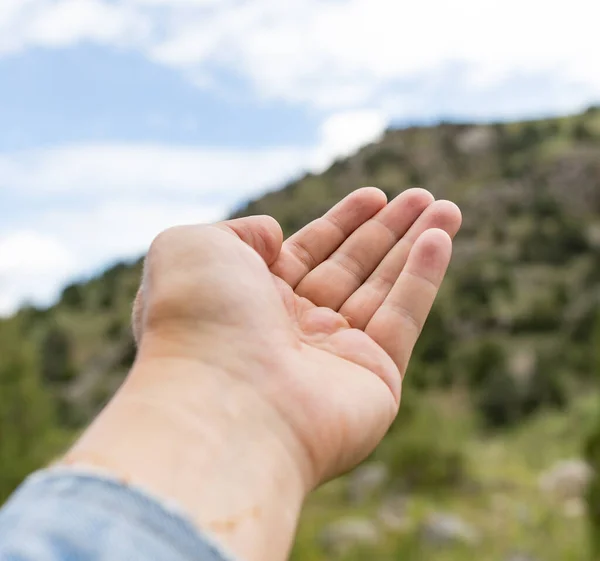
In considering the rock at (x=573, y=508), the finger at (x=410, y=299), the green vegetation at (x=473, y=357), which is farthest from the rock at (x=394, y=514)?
the finger at (x=410, y=299)

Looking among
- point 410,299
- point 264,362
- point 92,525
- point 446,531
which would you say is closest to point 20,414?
point 446,531

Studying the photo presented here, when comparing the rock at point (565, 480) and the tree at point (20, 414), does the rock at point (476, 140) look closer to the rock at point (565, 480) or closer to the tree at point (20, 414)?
the rock at point (565, 480)

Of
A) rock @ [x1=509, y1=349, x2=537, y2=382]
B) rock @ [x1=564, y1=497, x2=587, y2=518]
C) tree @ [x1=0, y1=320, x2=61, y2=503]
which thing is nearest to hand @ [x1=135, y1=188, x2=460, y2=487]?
tree @ [x1=0, y1=320, x2=61, y2=503]

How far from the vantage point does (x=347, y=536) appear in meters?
8.98

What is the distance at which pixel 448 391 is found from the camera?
1912 cm

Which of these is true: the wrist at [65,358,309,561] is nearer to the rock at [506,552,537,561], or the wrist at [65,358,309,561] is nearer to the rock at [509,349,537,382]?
the rock at [506,552,537,561]

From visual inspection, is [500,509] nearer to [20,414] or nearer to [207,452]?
[20,414]

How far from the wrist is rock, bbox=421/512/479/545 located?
25.7 feet

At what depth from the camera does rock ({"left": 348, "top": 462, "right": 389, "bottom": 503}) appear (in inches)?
447

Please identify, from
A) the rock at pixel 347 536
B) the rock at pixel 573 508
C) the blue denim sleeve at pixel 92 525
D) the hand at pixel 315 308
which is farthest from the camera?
the rock at pixel 573 508

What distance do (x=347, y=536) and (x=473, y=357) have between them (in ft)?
36.4

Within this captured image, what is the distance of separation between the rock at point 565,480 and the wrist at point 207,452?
965cm

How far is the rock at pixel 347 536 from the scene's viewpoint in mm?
8750

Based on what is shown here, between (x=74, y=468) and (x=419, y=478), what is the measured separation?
1070 centimetres
